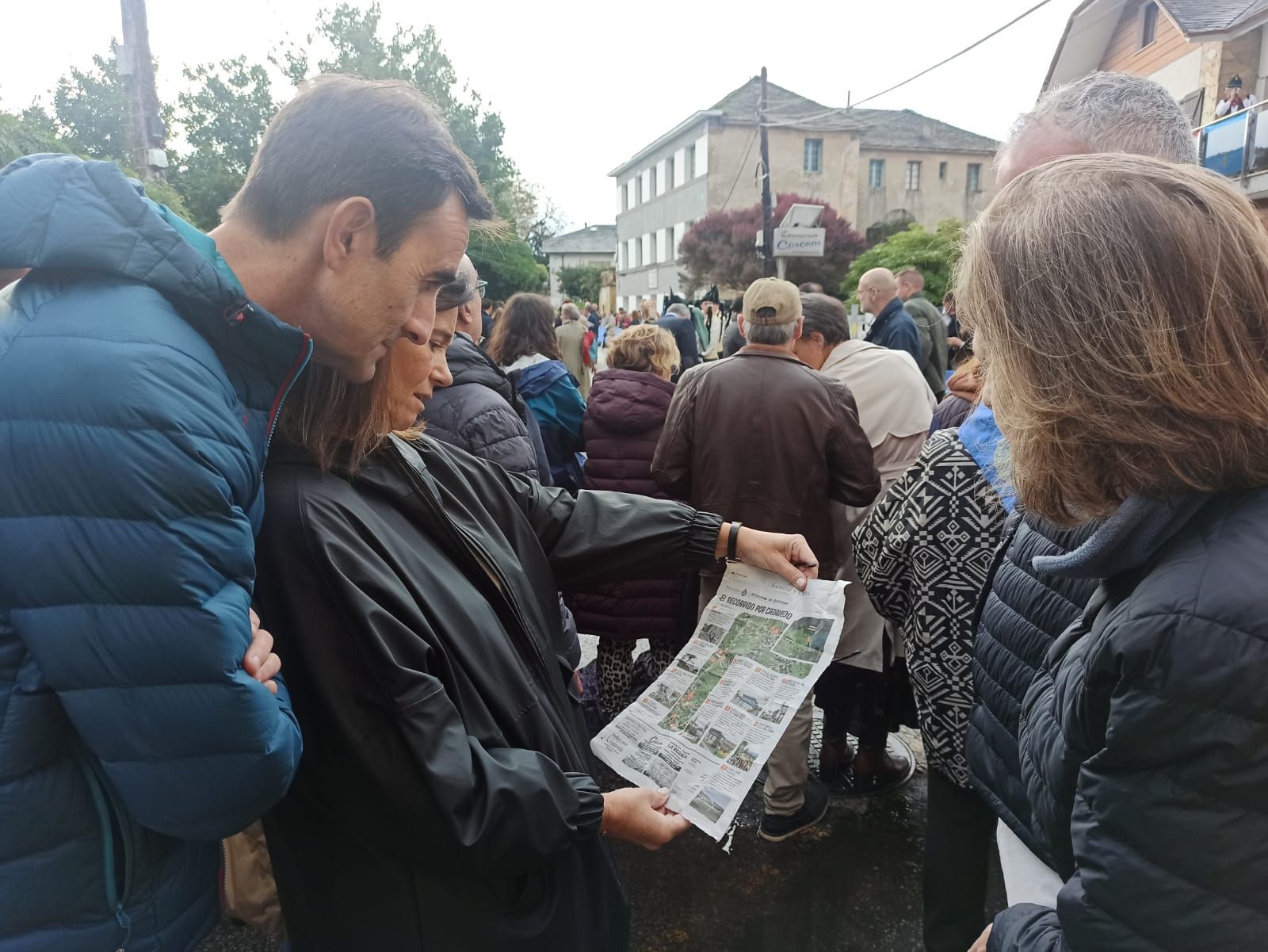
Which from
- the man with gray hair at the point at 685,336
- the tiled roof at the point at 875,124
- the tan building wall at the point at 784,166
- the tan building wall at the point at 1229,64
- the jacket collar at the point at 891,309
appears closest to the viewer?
the jacket collar at the point at 891,309

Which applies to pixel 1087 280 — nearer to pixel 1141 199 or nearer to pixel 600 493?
pixel 1141 199

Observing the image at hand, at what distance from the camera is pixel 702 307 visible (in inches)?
762

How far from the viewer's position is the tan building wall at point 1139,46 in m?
18.1

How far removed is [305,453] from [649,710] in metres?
0.98

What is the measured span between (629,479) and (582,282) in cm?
4895

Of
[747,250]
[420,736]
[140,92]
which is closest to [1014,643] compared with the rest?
[420,736]

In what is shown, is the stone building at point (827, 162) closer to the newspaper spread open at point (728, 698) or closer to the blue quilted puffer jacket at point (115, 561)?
the newspaper spread open at point (728, 698)

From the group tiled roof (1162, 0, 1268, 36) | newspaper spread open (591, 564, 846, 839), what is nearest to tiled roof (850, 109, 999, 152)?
tiled roof (1162, 0, 1268, 36)

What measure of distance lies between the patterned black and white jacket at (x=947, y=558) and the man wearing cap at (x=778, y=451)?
941mm

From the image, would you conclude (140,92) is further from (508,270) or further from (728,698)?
(508,270)

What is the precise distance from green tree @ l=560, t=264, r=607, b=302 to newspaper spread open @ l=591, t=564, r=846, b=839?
4827 cm

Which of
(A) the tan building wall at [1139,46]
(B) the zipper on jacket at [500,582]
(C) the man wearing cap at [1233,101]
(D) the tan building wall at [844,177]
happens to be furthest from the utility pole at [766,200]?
(D) the tan building wall at [844,177]

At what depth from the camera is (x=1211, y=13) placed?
16516mm

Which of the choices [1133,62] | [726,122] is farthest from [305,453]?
[726,122]
